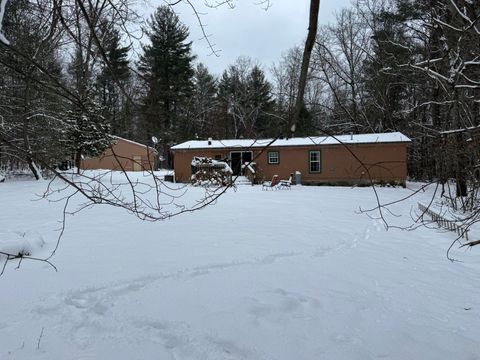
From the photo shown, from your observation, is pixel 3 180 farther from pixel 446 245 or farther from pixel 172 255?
pixel 446 245

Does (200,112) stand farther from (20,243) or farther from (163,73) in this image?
(20,243)

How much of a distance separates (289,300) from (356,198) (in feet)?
38.6

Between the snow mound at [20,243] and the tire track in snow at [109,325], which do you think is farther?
the snow mound at [20,243]

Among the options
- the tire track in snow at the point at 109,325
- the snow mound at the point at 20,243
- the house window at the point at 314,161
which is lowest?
the tire track in snow at the point at 109,325

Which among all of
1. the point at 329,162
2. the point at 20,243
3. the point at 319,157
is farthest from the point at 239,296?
the point at 319,157

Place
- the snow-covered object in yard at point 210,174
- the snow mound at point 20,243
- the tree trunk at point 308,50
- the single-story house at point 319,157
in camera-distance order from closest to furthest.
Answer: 1. the tree trunk at point 308,50
2. the snow-covered object in yard at point 210,174
3. the snow mound at point 20,243
4. the single-story house at point 319,157

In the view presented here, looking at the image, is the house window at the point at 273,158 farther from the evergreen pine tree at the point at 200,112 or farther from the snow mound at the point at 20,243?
the snow mound at the point at 20,243

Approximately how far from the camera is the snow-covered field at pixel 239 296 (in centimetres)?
351

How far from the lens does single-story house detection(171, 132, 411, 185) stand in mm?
20922

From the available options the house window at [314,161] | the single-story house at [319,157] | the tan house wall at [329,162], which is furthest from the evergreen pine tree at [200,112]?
the house window at [314,161]

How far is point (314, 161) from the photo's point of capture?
22953 millimetres

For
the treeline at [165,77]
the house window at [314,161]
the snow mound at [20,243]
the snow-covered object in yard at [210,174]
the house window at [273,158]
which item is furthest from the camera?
the house window at [273,158]

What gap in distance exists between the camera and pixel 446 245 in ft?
24.1

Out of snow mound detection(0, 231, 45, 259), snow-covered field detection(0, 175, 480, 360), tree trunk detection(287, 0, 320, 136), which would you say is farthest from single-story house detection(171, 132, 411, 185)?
tree trunk detection(287, 0, 320, 136)
